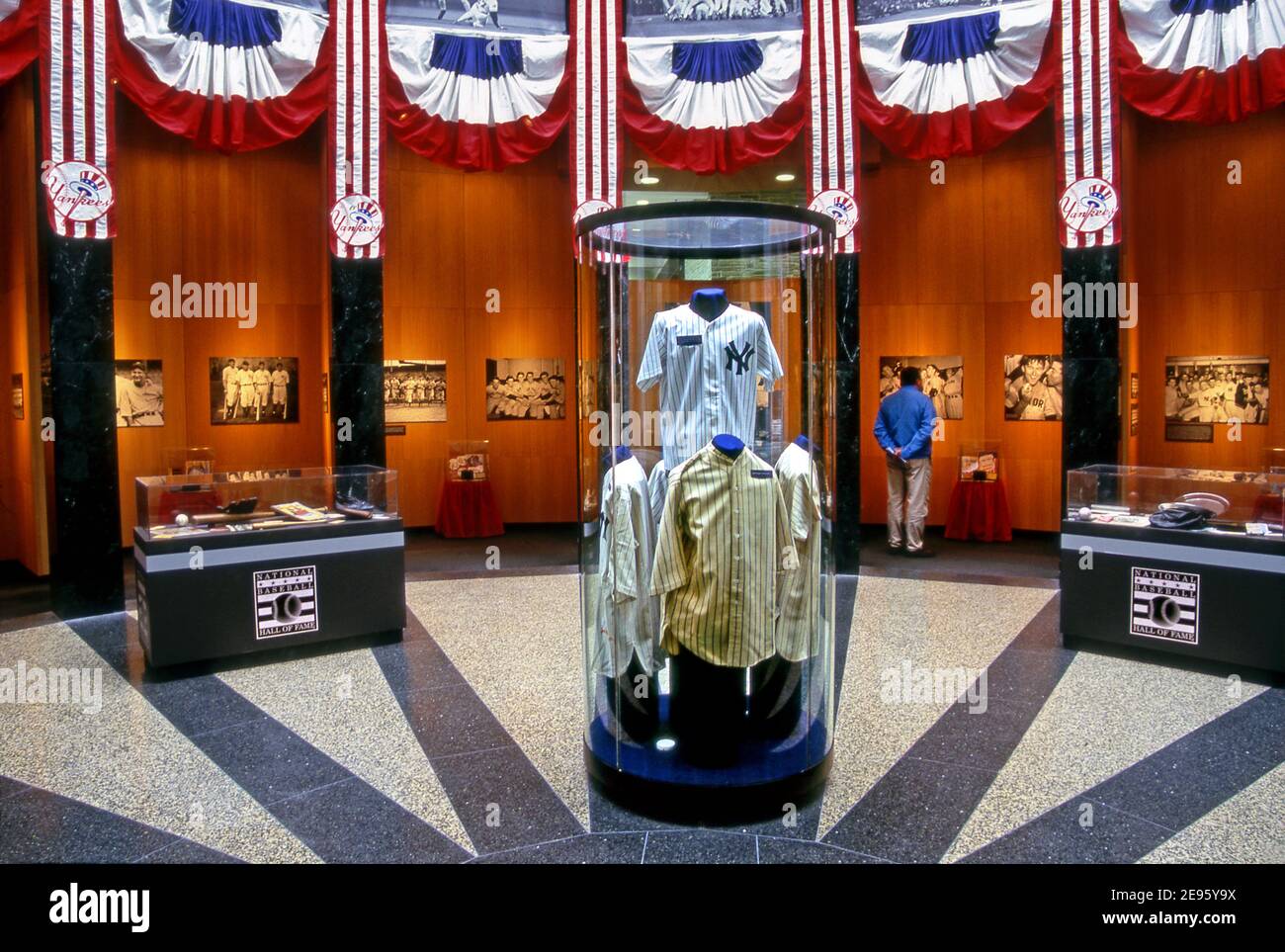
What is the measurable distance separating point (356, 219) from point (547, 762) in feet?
18.0

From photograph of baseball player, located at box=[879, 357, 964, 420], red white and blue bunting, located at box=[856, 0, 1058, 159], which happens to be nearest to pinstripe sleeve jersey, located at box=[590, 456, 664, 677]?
red white and blue bunting, located at box=[856, 0, 1058, 159]

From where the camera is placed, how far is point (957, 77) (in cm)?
745

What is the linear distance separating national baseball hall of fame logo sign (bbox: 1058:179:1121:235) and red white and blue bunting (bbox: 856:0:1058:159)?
698mm

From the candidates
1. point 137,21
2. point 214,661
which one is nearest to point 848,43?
point 137,21

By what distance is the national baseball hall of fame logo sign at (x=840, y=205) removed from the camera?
7887 mm

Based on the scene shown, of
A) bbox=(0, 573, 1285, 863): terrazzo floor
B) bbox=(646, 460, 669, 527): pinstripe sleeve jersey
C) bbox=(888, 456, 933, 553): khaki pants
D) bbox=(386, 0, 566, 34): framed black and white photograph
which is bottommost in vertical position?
bbox=(0, 573, 1285, 863): terrazzo floor

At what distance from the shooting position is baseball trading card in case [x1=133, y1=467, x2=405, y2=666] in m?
5.25

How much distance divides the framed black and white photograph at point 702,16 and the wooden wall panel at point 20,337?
5.23 metres

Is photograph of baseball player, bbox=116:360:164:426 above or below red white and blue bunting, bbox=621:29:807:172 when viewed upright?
below

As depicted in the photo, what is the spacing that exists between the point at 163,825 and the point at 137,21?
5.95 m

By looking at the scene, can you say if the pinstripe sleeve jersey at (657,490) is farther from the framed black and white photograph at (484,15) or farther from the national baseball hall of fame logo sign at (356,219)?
the framed black and white photograph at (484,15)

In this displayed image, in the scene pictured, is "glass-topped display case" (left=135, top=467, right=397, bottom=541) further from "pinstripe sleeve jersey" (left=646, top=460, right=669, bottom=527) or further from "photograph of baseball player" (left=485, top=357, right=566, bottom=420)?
"photograph of baseball player" (left=485, top=357, right=566, bottom=420)

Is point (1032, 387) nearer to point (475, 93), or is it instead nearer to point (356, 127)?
point (475, 93)

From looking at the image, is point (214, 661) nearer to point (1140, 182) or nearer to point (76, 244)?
point (76, 244)
